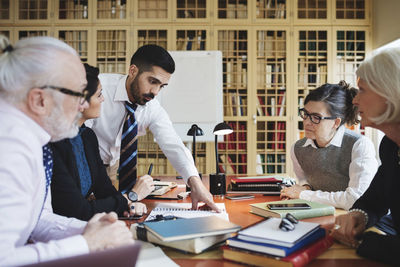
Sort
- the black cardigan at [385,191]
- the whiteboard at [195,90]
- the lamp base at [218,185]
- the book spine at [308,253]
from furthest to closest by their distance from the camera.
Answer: the whiteboard at [195,90] → the lamp base at [218,185] → the black cardigan at [385,191] → the book spine at [308,253]

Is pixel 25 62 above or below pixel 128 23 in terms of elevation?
below

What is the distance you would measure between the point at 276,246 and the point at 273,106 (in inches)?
151

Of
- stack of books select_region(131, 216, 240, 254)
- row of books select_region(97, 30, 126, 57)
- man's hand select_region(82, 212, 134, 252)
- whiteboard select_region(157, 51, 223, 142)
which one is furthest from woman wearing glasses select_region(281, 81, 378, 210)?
row of books select_region(97, 30, 126, 57)

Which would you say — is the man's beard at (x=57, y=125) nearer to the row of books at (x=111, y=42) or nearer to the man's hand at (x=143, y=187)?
the man's hand at (x=143, y=187)

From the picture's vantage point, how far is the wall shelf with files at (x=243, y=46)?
4.49 metres

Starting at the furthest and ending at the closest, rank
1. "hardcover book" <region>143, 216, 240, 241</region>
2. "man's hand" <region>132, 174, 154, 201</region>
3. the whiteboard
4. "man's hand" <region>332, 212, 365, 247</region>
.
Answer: the whiteboard → "man's hand" <region>132, 174, 154, 201</region> → "man's hand" <region>332, 212, 365, 247</region> → "hardcover book" <region>143, 216, 240, 241</region>

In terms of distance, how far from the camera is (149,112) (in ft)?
7.73

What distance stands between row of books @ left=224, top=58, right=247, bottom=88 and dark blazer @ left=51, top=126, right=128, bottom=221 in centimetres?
310

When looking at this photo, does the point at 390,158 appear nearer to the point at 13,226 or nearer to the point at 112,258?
the point at 112,258

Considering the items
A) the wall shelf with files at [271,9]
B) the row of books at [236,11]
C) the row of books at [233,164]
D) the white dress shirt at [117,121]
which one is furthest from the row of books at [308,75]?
the white dress shirt at [117,121]

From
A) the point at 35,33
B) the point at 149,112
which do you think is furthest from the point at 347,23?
the point at 35,33

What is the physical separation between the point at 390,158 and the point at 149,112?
1.53m

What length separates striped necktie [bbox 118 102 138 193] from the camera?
212 centimetres

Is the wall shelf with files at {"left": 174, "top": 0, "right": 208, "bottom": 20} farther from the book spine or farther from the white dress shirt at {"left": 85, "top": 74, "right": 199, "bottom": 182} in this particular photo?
the book spine
